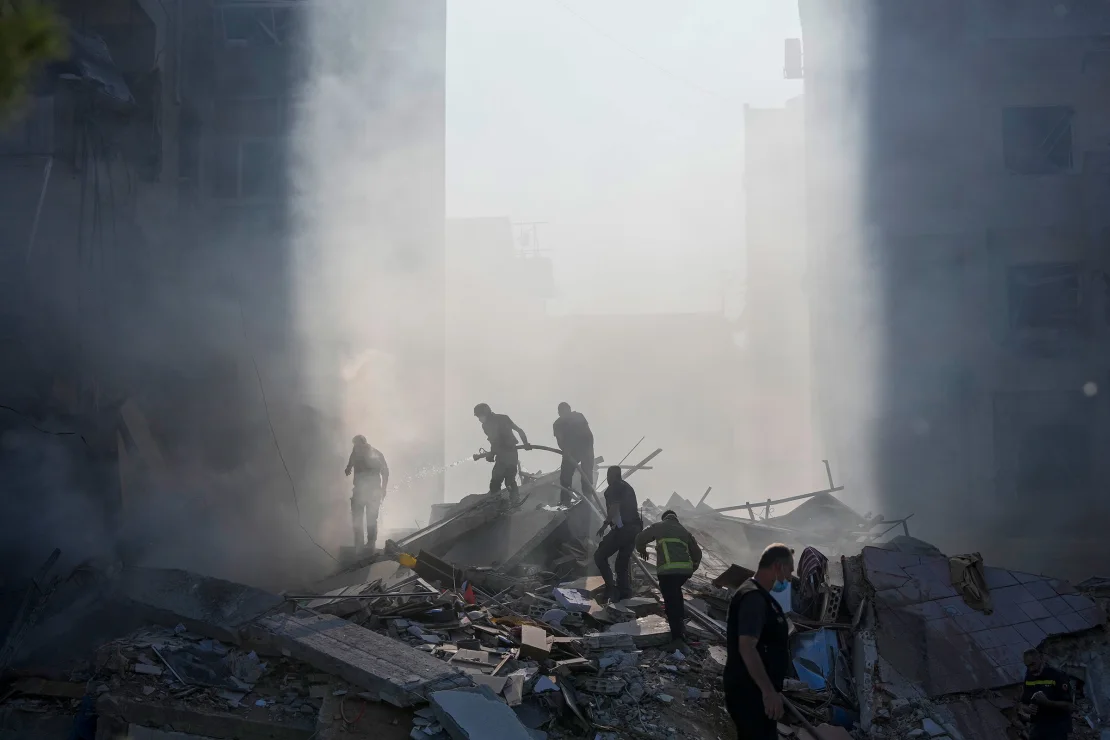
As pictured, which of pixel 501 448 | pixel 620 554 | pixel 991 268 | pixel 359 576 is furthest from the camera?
pixel 991 268

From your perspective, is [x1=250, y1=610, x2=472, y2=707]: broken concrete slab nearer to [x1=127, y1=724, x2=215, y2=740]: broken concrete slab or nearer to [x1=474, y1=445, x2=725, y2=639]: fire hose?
[x1=127, y1=724, x2=215, y2=740]: broken concrete slab

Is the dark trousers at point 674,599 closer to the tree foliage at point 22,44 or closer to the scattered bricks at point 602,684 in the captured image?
the scattered bricks at point 602,684

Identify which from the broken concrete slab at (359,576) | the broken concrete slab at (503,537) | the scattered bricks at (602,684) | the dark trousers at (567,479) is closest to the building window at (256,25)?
the dark trousers at (567,479)

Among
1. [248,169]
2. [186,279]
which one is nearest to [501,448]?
[186,279]

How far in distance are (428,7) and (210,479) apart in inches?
398

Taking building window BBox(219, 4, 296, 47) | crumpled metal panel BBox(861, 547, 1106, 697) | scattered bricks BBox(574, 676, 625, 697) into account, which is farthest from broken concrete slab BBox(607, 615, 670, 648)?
building window BBox(219, 4, 296, 47)

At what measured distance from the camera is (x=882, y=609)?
6.25 meters

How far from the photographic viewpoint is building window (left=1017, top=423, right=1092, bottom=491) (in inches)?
585

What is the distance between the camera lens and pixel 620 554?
7.73 meters

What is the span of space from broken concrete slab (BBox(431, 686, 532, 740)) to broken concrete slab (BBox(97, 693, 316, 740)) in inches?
37.2

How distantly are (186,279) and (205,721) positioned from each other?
31.2 feet

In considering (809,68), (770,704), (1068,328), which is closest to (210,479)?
(770,704)

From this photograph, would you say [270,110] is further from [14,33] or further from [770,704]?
[770,704]

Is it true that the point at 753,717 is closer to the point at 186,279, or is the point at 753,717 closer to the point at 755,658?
the point at 755,658
